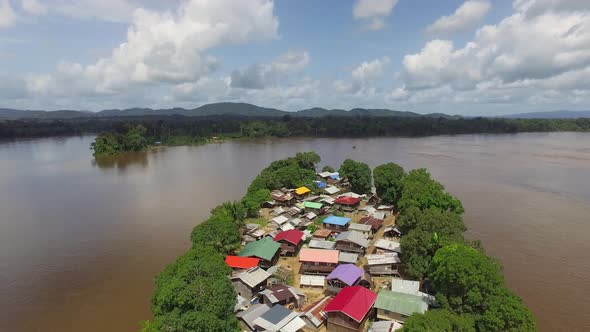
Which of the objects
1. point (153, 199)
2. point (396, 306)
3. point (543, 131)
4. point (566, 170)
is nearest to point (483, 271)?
point (396, 306)

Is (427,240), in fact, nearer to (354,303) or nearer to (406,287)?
(406,287)

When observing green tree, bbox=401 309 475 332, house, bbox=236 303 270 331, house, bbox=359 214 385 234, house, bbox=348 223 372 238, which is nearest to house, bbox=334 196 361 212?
house, bbox=359 214 385 234

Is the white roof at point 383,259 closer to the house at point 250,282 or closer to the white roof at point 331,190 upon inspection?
the house at point 250,282

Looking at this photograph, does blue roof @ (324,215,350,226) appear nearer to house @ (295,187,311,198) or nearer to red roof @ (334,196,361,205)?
red roof @ (334,196,361,205)

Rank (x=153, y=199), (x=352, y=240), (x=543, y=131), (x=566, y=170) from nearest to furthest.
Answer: (x=352, y=240)
(x=153, y=199)
(x=566, y=170)
(x=543, y=131)

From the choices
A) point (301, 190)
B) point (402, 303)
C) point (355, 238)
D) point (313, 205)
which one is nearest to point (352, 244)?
point (355, 238)

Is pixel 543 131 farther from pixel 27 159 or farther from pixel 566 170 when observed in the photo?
pixel 27 159
